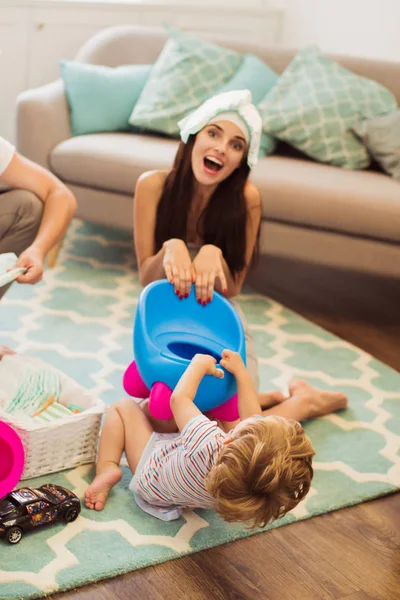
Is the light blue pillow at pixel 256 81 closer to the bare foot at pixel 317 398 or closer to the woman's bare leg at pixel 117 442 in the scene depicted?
the bare foot at pixel 317 398

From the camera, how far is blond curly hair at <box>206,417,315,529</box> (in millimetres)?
1537

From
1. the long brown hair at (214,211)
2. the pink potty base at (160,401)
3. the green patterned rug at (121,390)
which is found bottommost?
the green patterned rug at (121,390)

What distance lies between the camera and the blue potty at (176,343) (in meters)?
1.86

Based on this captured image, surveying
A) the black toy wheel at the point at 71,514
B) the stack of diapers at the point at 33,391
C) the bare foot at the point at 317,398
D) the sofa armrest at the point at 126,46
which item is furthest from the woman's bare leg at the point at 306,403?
the sofa armrest at the point at 126,46

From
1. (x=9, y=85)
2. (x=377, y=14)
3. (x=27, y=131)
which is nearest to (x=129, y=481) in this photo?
(x=27, y=131)

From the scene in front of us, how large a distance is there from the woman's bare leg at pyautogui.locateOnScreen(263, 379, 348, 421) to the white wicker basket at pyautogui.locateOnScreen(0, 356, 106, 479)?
54 cm

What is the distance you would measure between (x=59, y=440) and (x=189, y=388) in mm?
351

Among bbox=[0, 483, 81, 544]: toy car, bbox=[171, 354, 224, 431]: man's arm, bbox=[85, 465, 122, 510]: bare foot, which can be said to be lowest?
bbox=[85, 465, 122, 510]: bare foot

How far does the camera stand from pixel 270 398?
7.59 feet

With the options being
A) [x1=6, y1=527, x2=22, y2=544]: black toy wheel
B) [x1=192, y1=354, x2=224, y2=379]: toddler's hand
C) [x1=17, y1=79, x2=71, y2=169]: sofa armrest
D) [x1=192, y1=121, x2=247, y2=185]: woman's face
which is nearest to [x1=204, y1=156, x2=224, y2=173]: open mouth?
[x1=192, y1=121, x2=247, y2=185]: woman's face

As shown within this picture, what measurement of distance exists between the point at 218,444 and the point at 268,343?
1.25 meters

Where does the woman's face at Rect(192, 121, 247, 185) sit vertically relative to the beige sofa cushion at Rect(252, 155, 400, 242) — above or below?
above

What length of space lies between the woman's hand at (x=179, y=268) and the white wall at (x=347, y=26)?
8.24 ft

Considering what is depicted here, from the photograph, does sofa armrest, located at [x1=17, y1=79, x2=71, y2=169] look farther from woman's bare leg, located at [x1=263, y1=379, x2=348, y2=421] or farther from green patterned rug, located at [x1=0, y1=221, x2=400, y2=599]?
woman's bare leg, located at [x1=263, y1=379, x2=348, y2=421]
